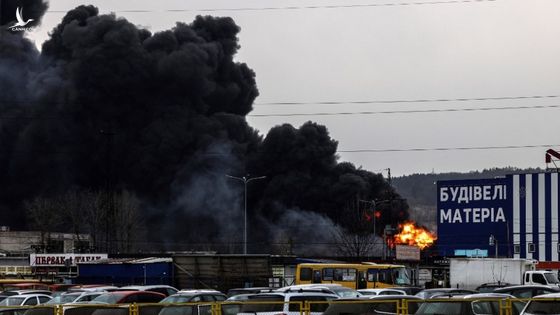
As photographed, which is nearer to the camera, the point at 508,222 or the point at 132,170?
the point at 508,222

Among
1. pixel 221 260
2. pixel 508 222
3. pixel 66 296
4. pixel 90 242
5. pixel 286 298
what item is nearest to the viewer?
pixel 286 298

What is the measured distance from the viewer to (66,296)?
3619 centimetres

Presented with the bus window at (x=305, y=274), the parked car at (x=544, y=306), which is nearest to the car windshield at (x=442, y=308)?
the parked car at (x=544, y=306)

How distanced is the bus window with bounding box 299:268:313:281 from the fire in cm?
3454

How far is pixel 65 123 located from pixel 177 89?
12.7 m

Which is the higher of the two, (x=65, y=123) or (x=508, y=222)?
(x=65, y=123)

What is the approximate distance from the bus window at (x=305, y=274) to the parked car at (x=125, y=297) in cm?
1391

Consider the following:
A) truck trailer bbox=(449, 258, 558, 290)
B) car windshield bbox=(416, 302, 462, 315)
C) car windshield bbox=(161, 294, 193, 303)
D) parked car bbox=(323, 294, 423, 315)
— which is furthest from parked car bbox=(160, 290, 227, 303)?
truck trailer bbox=(449, 258, 558, 290)

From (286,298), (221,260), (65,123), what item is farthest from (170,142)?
(286,298)

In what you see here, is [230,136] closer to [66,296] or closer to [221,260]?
[221,260]

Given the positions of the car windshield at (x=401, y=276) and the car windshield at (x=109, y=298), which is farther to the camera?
the car windshield at (x=401, y=276)

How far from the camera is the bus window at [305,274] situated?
157 feet

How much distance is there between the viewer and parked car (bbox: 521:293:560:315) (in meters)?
22.6

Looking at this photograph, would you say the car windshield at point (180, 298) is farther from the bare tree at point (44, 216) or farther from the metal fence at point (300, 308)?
the bare tree at point (44, 216)
